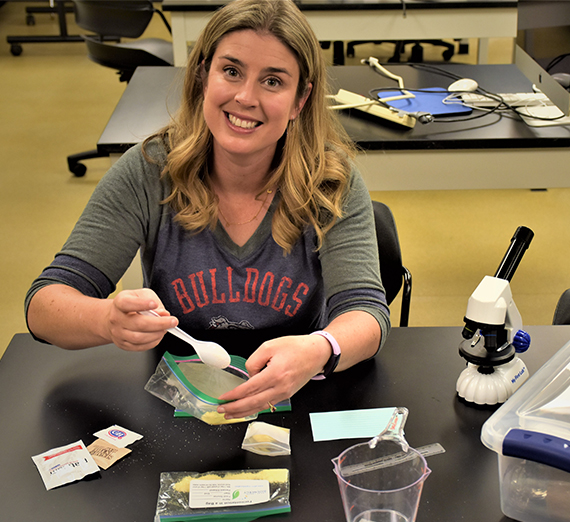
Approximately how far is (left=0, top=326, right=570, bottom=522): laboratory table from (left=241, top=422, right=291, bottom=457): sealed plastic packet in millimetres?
11

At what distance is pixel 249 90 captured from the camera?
1.33 metres

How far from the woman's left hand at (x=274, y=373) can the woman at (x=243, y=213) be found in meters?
0.12

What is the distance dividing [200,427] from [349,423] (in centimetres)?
24

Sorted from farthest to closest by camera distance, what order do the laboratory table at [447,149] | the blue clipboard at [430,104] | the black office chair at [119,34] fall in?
the black office chair at [119,34], the blue clipboard at [430,104], the laboratory table at [447,149]

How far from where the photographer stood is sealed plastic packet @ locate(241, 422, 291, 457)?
1.04 metres

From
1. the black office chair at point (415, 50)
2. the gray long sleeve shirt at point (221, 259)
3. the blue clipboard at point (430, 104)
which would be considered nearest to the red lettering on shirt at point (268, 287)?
the gray long sleeve shirt at point (221, 259)

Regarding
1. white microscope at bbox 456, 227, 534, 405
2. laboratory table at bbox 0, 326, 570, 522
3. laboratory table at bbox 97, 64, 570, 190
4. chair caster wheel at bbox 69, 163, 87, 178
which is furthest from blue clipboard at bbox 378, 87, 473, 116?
chair caster wheel at bbox 69, 163, 87, 178

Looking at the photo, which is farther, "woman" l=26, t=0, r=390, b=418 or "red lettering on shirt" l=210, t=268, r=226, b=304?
"red lettering on shirt" l=210, t=268, r=226, b=304

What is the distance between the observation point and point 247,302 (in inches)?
56.9

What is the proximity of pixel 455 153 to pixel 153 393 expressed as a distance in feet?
4.75

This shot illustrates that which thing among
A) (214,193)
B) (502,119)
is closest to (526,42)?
(502,119)

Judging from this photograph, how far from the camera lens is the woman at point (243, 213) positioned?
4.32 ft

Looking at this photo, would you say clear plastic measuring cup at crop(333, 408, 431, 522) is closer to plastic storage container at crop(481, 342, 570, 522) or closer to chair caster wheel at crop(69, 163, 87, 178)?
plastic storage container at crop(481, 342, 570, 522)

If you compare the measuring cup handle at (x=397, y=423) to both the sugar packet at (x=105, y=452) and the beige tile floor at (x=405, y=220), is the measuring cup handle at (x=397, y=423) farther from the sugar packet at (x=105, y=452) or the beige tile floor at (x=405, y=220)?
the beige tile floor at (x=405, y=220)
